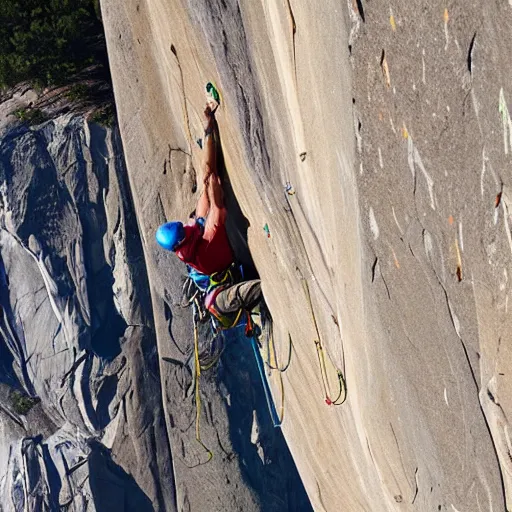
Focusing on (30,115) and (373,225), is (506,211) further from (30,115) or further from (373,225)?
(30,115)

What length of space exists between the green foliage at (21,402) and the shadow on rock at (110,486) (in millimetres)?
1282

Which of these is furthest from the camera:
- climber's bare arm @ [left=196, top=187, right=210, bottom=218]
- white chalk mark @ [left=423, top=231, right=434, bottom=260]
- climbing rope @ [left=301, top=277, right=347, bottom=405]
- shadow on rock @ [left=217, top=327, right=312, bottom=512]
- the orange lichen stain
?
shadow on rock @ [left=217, top=327, right=312, bottom=512]

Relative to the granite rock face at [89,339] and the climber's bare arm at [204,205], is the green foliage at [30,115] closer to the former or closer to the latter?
the granite rock face at [89,339]

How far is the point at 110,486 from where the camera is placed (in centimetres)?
1144

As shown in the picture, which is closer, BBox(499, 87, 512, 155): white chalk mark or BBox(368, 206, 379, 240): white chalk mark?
BBox(499, 87, 512, 155): white chalk mark

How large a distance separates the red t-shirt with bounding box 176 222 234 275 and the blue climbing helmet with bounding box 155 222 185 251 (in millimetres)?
59

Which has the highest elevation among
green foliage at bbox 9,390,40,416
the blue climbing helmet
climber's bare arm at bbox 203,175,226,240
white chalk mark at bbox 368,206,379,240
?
green foliage at bbox 9,390,40,416

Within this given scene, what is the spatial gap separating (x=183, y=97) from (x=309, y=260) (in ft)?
5.93

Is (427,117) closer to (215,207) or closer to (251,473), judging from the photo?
(215,207)

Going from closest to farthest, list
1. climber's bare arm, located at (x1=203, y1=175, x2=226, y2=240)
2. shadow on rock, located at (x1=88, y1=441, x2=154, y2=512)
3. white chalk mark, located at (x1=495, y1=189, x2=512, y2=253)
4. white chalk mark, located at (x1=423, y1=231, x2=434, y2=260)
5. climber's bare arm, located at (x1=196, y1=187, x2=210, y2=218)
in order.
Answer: white chalk mark, located at (x1=495, y1=189, x2=512, y2=253)
white chalk mark, located at (x1=423, y1=231, x2=434, y2=260)
climber's bare arm, located at (x1=203, y1=175, x2=226, y2=240)
climber's bare arm, located at (x1=196, y1=187, x2=210, y2=218)
shadow on rock, located at (x1=88, y1=441, x2=154, y2=512)

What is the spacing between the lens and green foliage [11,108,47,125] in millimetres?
11273

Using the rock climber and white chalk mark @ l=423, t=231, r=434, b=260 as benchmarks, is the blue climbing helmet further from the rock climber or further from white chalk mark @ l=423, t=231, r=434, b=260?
white chalk mark @ l=423, t=231, r=434, b=260

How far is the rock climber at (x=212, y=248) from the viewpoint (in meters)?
5.16

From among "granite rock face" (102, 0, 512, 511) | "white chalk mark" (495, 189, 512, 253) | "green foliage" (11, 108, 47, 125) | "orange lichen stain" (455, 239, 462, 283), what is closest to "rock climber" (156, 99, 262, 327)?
"granite rock face" (102, 0, 512, 511)
